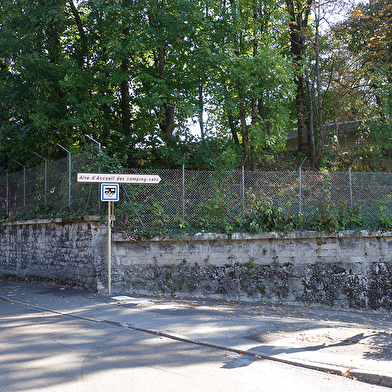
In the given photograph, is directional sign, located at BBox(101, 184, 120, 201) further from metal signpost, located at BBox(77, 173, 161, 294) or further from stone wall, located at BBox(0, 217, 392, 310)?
stone wall, located at BBox(0, 217, 392, 310)

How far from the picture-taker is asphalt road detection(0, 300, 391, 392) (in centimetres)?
488

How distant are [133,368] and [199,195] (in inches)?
342

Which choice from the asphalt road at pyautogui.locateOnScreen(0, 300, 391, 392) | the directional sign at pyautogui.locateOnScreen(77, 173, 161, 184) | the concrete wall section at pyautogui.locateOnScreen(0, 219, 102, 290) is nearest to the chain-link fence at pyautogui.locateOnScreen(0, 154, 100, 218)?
the concrete wall section at pyautogui.locateOnScreen(0, 219, 102, 290)

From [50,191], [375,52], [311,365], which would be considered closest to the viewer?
[311,365]

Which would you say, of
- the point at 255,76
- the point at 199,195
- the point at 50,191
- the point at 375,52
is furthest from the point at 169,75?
the point at 375,52

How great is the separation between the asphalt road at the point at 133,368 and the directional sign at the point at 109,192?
14.3 ft

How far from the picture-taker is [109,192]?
442 inches

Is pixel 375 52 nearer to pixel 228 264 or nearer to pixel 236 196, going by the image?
pixel 236 196

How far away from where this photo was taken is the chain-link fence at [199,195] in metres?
12.9

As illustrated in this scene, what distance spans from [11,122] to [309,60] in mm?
14286

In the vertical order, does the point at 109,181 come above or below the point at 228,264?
above

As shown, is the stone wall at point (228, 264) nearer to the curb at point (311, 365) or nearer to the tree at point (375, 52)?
the curb at point (311, 365)

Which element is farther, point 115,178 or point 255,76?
point 255,76

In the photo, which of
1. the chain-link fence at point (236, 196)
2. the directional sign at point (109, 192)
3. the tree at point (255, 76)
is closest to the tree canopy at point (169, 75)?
the tree at point (255, 76)
